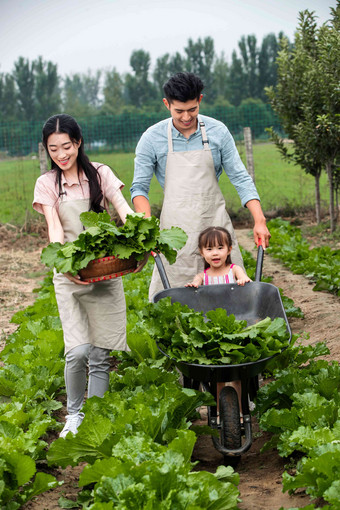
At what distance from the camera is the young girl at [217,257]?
400cm

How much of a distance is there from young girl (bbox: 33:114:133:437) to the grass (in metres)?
10.7

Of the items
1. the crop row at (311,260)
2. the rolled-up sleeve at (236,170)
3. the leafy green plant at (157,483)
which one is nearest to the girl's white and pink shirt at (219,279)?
the rolled-up sleeve at (236,170)

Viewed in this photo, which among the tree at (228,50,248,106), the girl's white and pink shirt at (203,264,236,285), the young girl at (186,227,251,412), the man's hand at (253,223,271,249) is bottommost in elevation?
the girl's white and pink shirt at (203,264,236,285)

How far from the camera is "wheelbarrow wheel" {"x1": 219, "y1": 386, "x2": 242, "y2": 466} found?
10.6ft

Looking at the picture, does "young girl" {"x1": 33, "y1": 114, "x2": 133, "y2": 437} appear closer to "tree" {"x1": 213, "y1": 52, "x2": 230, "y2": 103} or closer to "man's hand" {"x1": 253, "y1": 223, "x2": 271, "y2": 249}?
"man's hand" {"x1": 253, "y1": 223, "x2": 271, "y2": 249}

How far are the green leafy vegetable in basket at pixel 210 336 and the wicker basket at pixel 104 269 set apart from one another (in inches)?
11.1

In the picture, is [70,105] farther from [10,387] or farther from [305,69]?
[10,387]

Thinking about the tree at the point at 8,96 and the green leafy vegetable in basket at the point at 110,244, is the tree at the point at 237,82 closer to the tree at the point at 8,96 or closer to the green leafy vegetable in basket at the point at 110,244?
the tree at the point at 8,96

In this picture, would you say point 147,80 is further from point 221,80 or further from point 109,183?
point 109,183

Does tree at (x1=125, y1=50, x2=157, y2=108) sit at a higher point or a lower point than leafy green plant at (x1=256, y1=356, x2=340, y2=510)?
higher

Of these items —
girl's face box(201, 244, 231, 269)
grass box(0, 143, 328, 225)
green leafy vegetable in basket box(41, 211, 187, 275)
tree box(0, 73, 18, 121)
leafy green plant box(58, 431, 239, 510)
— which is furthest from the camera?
tree box(0, 73, 18, 121)

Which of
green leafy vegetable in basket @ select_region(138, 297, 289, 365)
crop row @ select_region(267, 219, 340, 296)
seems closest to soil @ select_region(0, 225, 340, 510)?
crop row @ select_region(267, 219, 340, 296)

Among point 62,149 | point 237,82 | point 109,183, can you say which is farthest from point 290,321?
point 237,82

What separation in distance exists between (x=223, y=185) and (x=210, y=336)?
14.8 m
